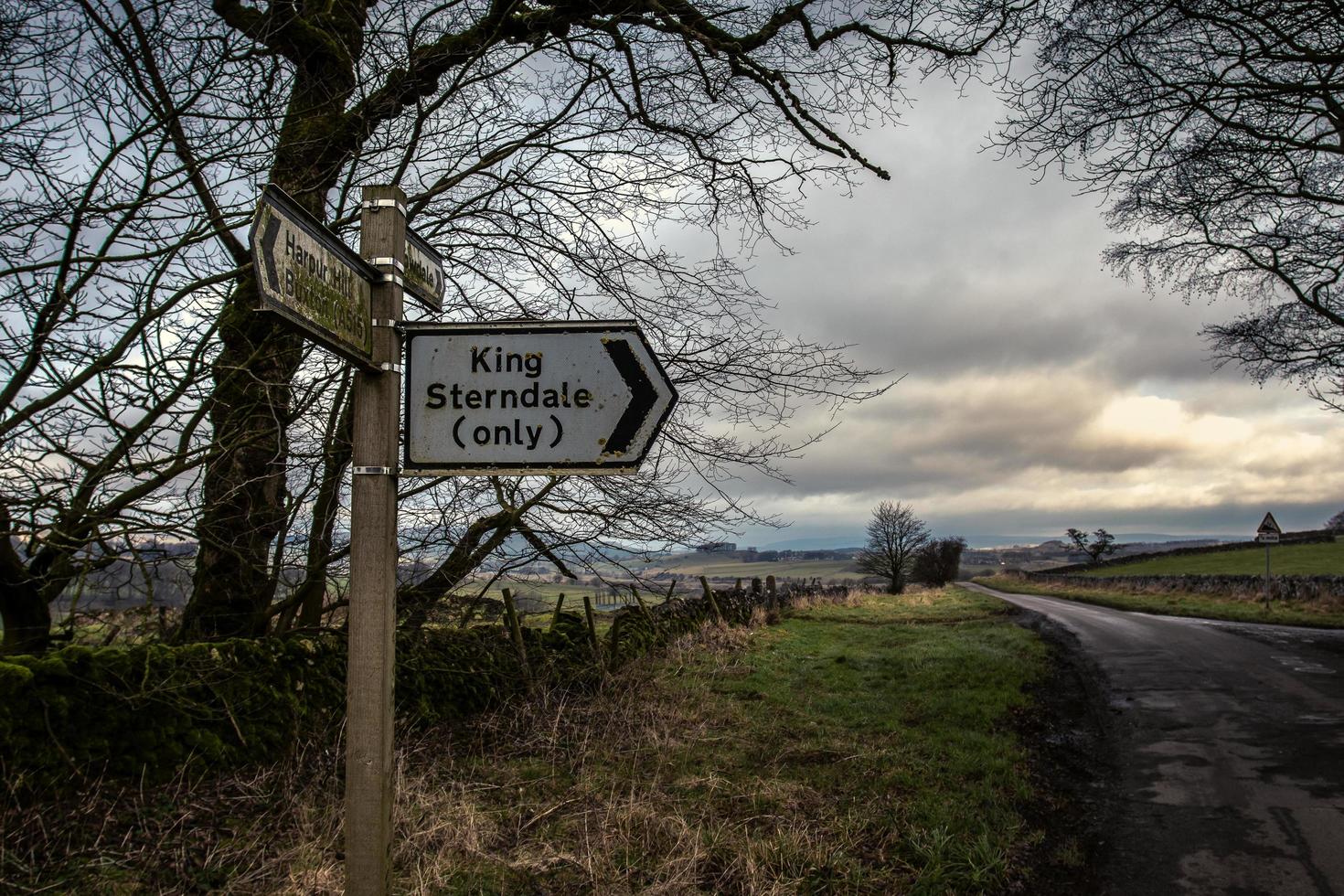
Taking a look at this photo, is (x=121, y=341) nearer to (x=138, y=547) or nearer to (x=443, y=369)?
(x=138, y=547)

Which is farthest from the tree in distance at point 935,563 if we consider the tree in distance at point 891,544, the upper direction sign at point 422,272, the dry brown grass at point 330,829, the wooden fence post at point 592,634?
the upper direction sign at point 422,272

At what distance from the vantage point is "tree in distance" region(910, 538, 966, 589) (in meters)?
65.8

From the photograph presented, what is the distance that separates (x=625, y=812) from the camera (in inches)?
185

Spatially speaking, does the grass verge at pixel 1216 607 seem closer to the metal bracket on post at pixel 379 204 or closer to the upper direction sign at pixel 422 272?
the upper direction sign at pixel 422 272

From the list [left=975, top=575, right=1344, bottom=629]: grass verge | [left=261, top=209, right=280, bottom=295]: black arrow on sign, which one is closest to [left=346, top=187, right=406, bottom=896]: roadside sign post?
[left=261, top=209, right=280, bottom=295]: black arrow on sign

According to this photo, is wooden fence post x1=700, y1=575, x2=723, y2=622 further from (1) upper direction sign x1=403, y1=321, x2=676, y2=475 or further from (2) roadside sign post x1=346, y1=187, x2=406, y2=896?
(1) upper direction sign x1=403, y1=321, x2=676, y2=475

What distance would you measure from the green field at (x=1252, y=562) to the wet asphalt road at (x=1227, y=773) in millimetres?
24606

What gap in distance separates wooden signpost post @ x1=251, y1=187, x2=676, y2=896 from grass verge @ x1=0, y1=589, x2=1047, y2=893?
198 centimetres

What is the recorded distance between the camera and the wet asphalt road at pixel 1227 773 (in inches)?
174

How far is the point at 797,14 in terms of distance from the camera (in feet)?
22.5

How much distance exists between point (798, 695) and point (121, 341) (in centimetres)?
729

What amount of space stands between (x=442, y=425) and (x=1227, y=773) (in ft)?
23.1

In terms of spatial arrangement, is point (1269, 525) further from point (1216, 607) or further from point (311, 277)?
point (311, 277)

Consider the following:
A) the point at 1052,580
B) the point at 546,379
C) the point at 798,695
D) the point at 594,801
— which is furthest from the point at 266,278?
the point at 1052,580
